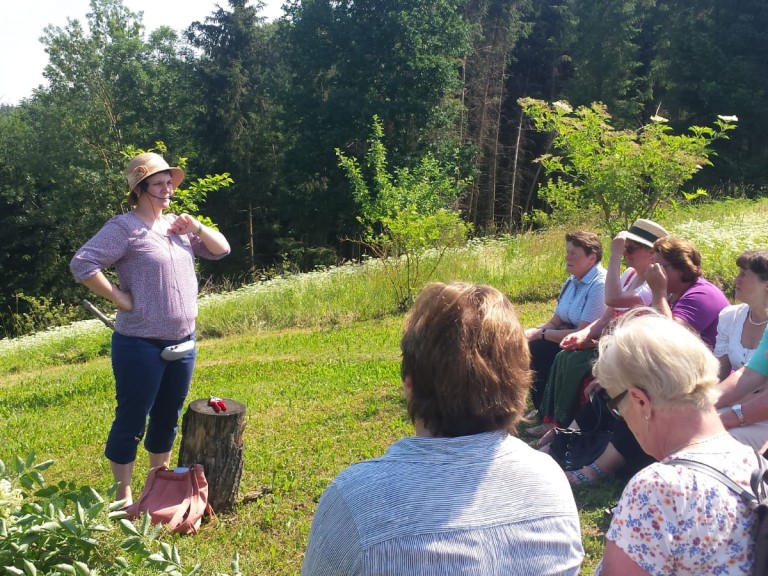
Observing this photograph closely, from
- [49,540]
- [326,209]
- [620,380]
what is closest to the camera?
[620,380]

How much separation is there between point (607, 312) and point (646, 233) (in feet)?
1.99

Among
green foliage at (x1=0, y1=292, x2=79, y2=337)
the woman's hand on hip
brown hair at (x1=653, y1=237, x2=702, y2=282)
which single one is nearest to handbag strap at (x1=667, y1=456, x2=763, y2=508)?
the woman's hand on hip

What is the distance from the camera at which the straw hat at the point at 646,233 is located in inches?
182

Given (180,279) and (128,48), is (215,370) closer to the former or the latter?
(180,279)

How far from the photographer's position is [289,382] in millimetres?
7129

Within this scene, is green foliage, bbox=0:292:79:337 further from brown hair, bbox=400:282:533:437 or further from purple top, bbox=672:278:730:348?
brown hair, bbox=400:282:533:437

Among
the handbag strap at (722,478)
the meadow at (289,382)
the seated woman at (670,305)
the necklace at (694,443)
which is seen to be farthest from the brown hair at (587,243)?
the handbag strap at (722,478)

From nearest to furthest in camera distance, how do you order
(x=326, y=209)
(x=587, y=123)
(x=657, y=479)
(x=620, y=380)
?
(x=657, y=479) → (x=620, y=380) → (x=587, y=123) → (x=326, y=209)

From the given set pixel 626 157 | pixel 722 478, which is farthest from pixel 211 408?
pixel 626 157

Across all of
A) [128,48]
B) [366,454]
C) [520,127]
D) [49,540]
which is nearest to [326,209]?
[520,127]

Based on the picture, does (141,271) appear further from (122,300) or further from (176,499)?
(176,499)

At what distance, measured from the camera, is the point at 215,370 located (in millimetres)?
8234

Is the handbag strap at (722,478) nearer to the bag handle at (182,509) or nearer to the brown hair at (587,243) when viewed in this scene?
the bag handle at (182,509)

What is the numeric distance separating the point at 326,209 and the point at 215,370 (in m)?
19.7
